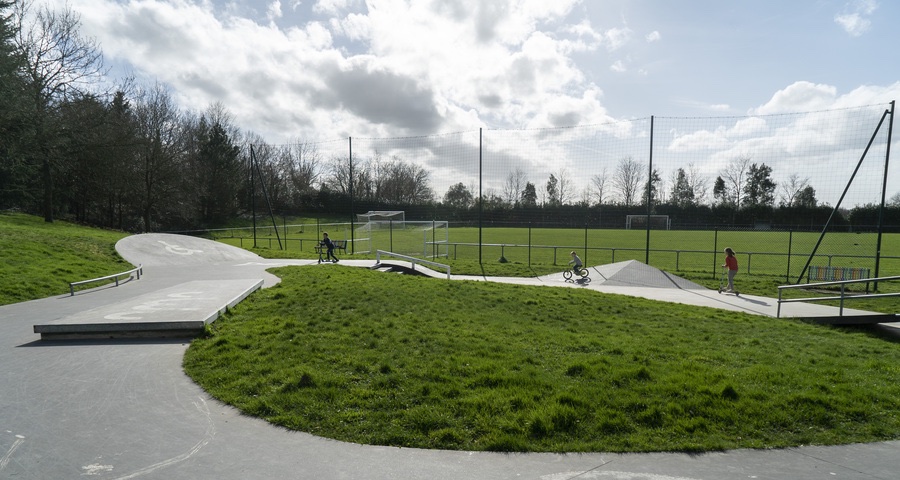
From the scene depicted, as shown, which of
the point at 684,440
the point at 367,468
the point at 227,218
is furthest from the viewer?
the point at 227,218

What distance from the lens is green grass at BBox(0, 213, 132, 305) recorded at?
10281mm

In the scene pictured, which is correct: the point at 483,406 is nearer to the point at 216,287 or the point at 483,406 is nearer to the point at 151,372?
the point at 151,372

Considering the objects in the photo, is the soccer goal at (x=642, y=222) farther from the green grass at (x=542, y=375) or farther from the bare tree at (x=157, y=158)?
the bare tree at (x=157, y=158)

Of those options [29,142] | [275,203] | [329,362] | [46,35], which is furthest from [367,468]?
[275,203]

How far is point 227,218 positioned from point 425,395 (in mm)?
51609

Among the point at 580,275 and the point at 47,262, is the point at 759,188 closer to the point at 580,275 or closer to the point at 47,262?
the point at 580,275

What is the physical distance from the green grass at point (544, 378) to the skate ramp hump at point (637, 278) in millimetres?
6187

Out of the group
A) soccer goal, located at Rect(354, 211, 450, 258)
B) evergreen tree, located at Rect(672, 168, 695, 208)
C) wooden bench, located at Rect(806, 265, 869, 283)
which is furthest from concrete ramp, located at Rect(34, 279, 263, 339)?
evergreen tree, located at Rect(672, 168, 695, 208)

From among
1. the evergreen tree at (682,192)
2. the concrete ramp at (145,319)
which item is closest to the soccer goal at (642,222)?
the evergreen tree at (682,192)

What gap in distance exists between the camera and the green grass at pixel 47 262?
10.3m

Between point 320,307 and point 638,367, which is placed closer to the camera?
point 638,367

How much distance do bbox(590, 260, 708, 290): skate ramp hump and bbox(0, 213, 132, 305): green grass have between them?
15.5 metres

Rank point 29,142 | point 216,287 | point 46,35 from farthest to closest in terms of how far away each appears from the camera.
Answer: point 46,35, point 29,142, point 216,287

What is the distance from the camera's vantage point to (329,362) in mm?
5402
